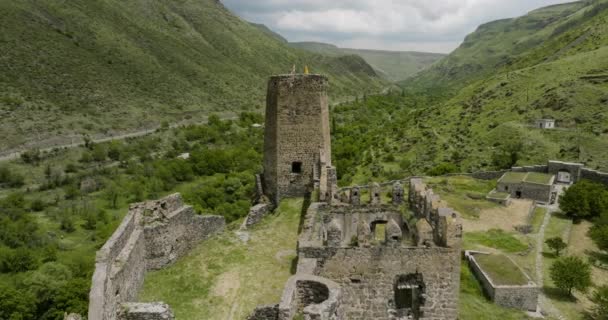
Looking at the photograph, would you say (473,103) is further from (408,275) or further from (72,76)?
(408,275)

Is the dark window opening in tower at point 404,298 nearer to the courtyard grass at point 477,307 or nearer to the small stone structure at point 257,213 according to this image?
the small stone structure at point 257,213

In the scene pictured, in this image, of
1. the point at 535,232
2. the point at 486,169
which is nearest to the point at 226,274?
the point at 535,232

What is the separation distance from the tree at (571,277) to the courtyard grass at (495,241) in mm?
4363

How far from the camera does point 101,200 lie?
152 feet

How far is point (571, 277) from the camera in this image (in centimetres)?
2294

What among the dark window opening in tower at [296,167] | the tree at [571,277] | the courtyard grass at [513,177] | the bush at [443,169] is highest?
the dark window opening in tower at [296,167]

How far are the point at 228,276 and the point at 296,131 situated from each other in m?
7.64

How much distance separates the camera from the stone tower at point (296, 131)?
59.6ft

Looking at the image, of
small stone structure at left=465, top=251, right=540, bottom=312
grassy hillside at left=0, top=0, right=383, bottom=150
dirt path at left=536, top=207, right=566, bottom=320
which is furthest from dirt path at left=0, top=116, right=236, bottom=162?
dirt path at left=536, top=207, right=566, bottom=320

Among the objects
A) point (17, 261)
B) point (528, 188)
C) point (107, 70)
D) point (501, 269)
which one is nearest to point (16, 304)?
point (17, 261)

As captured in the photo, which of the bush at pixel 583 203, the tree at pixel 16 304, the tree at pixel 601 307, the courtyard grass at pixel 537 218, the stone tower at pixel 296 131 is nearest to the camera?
the stone tower at pixel 296 131

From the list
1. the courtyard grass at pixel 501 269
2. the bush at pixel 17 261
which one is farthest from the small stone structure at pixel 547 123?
the bush at pixel 17 261

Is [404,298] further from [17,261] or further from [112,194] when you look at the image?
[112,194]

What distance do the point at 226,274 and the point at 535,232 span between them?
91.9 feet
